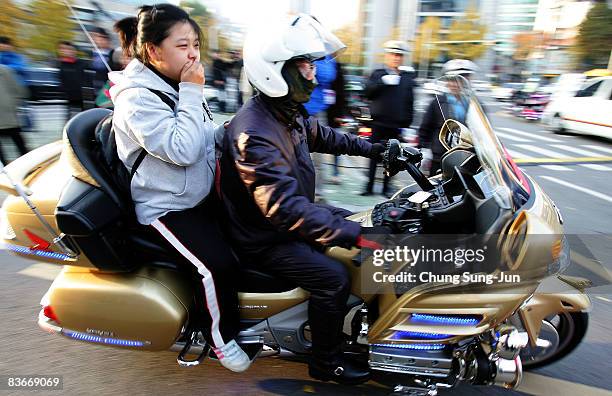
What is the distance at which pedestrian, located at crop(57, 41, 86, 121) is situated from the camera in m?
6.82

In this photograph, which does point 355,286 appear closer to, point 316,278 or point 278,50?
point 316,278

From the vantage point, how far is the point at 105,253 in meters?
2.13

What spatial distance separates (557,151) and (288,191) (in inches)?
391

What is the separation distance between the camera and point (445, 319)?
2.15 m

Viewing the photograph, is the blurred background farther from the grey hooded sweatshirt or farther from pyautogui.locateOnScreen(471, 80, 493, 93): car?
the grey hooded sweatshirt

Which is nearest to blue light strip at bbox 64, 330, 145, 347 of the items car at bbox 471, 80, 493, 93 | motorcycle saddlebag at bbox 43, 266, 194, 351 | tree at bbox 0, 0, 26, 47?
motorcycle saddlebag at bbox 43, 266, 194, 351

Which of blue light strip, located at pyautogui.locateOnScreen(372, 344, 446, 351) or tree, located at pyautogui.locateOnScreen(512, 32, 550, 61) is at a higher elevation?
blue light strip, located at pyautogui.locateOnScreen(372, 344, 446, 351)

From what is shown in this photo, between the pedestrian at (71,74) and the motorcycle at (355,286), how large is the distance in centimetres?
505

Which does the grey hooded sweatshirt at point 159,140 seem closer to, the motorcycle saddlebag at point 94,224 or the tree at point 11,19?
the motorcycle saddlebag at point 94,224

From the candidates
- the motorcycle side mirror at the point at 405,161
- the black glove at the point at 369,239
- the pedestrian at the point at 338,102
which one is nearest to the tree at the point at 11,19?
the pedestrian at the point at 338,102

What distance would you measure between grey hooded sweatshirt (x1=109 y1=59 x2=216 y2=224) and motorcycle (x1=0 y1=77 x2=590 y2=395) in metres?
0.18

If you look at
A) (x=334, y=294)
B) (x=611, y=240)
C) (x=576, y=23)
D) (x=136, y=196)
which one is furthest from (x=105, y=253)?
(x=576, y=23)

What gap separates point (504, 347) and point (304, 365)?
1130mm

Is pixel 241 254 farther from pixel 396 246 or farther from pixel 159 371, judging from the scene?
pixel 159 371
